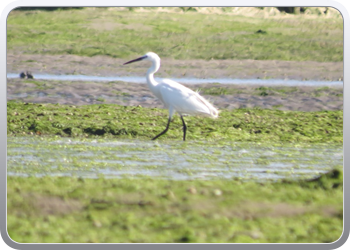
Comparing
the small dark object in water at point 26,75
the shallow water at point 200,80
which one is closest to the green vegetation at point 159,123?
the small dark object in water at point 26,75

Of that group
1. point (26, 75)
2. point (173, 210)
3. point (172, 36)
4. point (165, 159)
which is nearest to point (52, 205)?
point (173, 210)

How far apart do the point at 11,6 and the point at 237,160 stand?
11.6ft

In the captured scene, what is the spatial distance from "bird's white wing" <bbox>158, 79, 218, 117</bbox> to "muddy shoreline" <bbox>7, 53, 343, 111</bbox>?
2.12m

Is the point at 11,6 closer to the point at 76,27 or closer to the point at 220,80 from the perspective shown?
the point at 76,27

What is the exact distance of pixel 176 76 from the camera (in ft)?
49.5

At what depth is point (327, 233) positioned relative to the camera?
5.33m

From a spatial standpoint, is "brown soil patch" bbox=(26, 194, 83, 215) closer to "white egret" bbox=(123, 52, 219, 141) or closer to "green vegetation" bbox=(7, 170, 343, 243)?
"green vegetation" bbox=(7, 170, 343, 243)

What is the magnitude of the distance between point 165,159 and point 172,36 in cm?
582

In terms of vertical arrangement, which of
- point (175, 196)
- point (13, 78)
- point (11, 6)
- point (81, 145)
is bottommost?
point (13, 78)

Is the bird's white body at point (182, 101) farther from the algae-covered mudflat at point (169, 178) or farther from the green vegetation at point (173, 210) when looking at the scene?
the green vegetation at point (173, 210)

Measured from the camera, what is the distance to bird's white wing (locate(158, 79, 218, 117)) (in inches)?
409

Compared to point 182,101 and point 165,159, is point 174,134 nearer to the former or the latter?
point 182,101

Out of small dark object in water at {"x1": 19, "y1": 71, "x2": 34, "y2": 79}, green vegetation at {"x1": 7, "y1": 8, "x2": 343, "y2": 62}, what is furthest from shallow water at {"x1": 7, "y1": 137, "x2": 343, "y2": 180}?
small dark object in water at {"x1": 19, "y1": 71, "x2": 34, "y2": 79}

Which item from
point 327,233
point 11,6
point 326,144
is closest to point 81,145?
point 11,6
